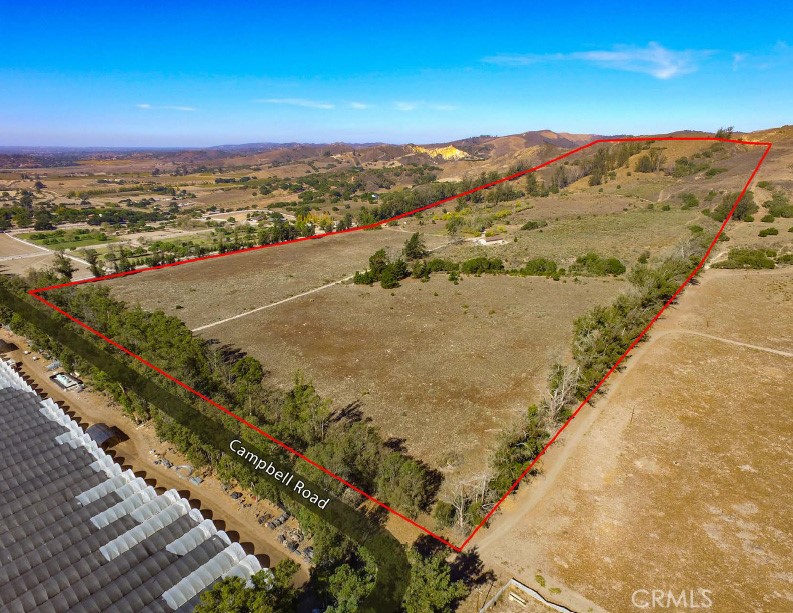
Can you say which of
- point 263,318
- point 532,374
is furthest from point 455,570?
point 263,318

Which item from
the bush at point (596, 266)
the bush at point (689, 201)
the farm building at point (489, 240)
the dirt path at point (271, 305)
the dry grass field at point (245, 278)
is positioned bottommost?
the dry grass field at point (245, 278)

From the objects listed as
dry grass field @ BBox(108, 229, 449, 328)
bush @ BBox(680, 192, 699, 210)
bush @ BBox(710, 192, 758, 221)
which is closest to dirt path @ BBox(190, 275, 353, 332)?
dry grass field @ BBox(108, 229, 449, 328)

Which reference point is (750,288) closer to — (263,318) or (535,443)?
(535,443)

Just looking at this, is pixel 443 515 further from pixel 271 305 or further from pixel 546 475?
pixel 271 305

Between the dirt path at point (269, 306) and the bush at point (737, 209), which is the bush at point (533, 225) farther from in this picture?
the dirt path at point (269, 306)

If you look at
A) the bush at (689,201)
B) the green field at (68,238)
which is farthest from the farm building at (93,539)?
the bush at (689,201)

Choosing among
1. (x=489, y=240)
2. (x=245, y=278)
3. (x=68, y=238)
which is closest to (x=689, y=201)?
(x=489, y=240)
